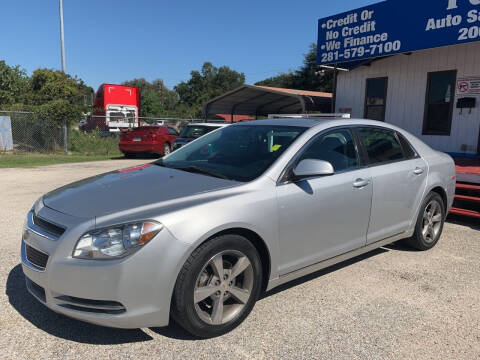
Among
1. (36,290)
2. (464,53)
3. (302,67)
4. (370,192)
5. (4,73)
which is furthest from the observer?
(302,67)

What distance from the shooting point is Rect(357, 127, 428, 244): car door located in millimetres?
3922

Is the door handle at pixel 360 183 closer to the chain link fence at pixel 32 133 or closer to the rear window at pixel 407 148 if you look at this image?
the rear window at pixel 407 148

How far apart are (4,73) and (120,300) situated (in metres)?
23.7

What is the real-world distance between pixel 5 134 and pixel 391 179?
16.3 meters

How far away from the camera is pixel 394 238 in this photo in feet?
14.0

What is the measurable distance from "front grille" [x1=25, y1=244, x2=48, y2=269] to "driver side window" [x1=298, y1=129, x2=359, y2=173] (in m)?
2.17

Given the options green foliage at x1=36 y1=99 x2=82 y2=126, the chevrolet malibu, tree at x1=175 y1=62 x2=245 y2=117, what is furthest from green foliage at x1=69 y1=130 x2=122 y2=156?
tree at x1=175 y1=62 x2=245 y2=117

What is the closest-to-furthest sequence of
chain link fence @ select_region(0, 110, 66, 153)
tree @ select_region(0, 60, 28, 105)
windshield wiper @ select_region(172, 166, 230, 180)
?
windshield wiper @ select_region(172, 166, 230, 180) < chain link fence @ select_region(0, 110, 66, 153) < tree @ select_region(0, 60, 28, 105)

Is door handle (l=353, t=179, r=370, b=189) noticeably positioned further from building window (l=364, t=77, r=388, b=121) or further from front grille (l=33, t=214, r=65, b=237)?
building window (l=364, t=77, r=388, b=121)

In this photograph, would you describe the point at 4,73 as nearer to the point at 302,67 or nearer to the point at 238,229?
the point at 238,229

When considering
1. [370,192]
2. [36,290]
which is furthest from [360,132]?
[36,290]

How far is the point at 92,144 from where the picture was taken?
59.5 ft

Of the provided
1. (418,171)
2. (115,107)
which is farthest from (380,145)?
(115,107)

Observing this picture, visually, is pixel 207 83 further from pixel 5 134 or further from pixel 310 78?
pixel 5 134
